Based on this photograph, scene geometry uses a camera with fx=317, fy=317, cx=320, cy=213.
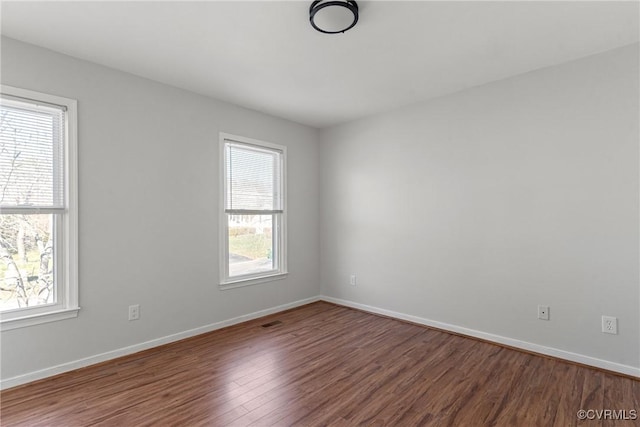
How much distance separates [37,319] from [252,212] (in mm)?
2218

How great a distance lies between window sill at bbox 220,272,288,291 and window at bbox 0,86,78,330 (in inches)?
55.9

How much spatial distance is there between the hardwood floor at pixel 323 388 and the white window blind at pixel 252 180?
163 centimetres

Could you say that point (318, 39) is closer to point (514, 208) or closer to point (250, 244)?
point (514, 208)

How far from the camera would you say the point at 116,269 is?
9.45 feet

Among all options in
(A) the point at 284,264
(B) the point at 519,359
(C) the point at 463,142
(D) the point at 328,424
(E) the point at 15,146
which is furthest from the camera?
(A) the point at 284,264

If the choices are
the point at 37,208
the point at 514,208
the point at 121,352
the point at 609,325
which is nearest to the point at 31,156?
the point at 37,208

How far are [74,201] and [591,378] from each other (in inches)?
173

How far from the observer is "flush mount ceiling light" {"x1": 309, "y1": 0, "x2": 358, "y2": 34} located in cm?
198

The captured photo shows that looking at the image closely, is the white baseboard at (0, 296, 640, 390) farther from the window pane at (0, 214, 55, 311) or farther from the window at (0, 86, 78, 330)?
the window pane at (0, 214, 55, 311)

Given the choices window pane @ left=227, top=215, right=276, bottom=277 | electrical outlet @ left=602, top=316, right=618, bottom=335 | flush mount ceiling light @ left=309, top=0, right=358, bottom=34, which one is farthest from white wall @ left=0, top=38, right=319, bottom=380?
electrical outlet @ left=602, top=316, right=618, bottom=335

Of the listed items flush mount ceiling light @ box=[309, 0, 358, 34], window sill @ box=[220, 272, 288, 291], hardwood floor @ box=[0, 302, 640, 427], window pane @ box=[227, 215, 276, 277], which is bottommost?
hardwood floor @ box=[0, 302, 640, 427]

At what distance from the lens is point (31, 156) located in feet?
8.17

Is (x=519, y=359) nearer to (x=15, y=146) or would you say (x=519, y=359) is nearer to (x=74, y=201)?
(x=74, y=201)

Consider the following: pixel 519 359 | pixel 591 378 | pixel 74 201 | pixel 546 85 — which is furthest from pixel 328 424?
pixel 546 85
